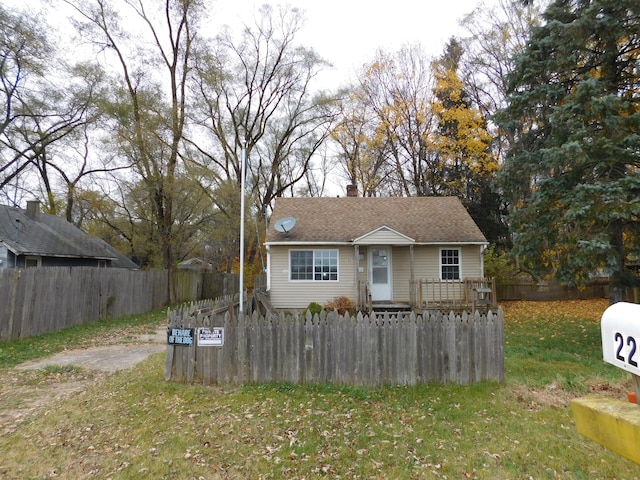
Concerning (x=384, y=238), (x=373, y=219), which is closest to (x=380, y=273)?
(x=384, y=238)

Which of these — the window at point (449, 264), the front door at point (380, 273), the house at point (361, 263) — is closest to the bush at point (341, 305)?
the house at point (361, 263)

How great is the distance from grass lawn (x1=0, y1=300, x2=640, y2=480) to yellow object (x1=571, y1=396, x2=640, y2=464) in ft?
8.82

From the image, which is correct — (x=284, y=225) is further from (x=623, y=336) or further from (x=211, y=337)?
(x=623, y=336)

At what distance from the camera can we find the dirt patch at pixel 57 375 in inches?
225

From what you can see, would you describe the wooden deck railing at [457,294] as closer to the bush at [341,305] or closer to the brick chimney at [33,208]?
the bush at [341,305]

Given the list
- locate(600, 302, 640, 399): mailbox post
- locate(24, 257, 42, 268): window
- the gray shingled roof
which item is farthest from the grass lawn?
locate(24, 257, 42, 268): window

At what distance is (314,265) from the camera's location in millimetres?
15641

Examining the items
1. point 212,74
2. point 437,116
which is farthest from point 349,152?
point 212,74

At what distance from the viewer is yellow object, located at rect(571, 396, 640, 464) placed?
142 cm

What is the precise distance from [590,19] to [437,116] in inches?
615

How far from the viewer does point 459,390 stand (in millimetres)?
6227

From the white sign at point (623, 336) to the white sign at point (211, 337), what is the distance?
5.86m

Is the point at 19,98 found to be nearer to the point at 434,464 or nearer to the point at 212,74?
the point at 212,74

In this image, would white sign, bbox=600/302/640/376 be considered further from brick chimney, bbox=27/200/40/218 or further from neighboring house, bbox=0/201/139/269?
brick chimney, bbox=27/200/40/218
